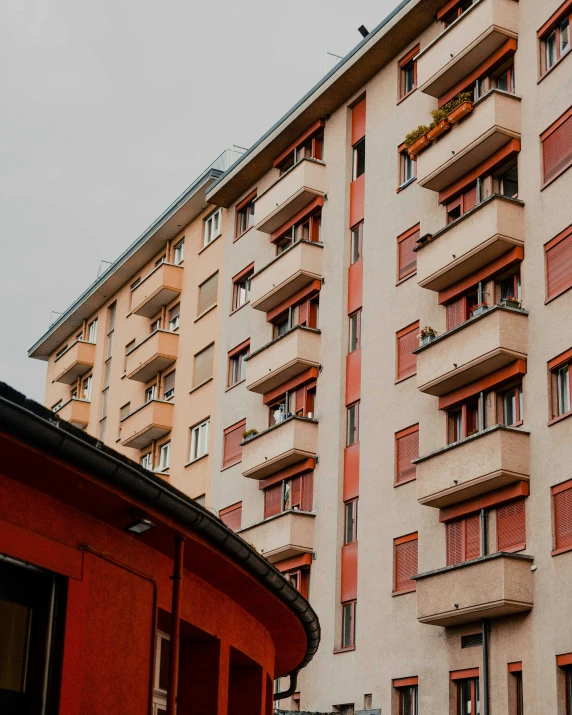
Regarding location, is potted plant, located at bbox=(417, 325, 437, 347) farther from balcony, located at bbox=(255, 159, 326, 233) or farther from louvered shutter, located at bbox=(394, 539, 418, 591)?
balcony, located at bbox=(255, 159, 326, 233)

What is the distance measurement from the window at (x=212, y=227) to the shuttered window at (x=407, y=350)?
14.5 meters

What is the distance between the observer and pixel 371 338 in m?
33.7

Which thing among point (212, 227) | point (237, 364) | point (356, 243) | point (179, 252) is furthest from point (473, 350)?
point (179, 252)

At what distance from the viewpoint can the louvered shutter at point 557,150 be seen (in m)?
27.4

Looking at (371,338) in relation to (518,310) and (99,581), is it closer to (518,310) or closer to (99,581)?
(518,310)

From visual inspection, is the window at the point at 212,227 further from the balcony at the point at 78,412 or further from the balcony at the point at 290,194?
the balcony at the point at 78,412

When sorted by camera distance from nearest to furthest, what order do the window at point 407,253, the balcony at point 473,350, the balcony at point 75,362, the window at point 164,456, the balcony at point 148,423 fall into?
the balcony at point 473,350
the window at point 407,253
the balcony at point 148,423
the window at point 164,456
the balcony at point 75,362

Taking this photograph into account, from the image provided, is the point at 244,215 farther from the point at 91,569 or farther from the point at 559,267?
the point at 91,569

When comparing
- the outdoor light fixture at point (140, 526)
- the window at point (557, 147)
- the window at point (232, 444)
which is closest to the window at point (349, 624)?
the window at point (232, 444)

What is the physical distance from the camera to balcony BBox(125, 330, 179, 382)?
46031 millimetres

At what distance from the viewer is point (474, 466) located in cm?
2711

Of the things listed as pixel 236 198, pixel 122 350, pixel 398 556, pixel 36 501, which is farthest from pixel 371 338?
pixel 36 501

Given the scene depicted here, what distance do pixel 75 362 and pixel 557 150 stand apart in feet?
107

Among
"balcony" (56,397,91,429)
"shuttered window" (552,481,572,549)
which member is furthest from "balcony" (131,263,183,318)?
"shuttered window" (552,481,572,549)
